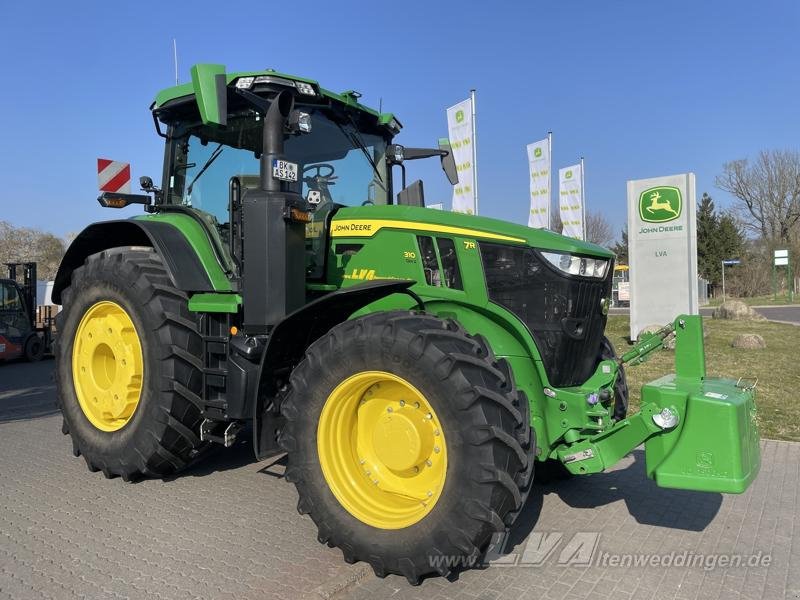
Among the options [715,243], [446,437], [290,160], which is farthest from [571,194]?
[715,243]

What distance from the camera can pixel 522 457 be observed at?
9.11ft

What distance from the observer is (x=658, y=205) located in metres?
13.1

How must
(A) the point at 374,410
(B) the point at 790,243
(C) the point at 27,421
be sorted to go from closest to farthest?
(A) the point at 374,410
(C) the point at 27,421
(B) the point at 790,243

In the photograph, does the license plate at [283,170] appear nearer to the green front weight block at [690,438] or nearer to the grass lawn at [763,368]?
the green front weight block at [690,438]

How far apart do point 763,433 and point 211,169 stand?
5.91m

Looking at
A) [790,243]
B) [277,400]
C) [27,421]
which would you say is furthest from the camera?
[790,243]

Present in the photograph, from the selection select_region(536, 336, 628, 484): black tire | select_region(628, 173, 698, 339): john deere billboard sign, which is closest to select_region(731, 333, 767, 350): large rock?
select_region(628, 173, 698, 339): john deere billboard sign

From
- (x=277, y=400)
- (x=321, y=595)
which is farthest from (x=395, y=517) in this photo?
(x=277, y=400)

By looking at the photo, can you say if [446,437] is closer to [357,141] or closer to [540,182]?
[357,141]

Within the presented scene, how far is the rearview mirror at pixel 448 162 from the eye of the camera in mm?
5121

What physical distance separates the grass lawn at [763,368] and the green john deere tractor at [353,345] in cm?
279

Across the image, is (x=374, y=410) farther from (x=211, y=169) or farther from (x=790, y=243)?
(x=790, y=243)

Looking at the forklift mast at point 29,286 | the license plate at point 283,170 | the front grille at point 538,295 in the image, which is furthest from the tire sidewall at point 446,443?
the forklift mast at point 29,286

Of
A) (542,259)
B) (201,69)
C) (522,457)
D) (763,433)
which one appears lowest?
(763,433)
